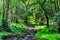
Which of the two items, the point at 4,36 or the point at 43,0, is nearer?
the point at 4,36

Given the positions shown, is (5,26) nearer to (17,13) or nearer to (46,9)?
(46,9)

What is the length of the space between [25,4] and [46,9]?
1286 centimetres

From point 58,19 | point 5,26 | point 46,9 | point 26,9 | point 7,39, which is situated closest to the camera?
point 7,39

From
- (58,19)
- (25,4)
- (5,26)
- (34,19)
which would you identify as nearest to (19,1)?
(25,4)

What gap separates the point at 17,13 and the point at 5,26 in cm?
1634

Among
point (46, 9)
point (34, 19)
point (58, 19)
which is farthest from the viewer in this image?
point (34, 19)

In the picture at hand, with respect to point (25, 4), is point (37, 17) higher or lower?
lower

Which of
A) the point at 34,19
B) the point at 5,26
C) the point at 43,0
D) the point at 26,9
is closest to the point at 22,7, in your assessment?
the point at 26,9

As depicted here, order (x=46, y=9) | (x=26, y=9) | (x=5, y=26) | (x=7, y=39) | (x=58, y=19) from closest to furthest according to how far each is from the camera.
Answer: (x=7, y=39)
(x=58, y=19)
(x=5, y=26)
(x=46, y=9)
(x=26, y=9)

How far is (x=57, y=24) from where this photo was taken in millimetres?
24859

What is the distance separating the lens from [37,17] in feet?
150

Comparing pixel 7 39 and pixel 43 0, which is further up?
pixel 43 0

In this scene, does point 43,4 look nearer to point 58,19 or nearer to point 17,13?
point 58,19

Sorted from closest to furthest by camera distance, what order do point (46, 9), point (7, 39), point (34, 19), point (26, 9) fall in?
1. point (7, 39)
2. point (46, 9)
3. point (26, 9)
4. point (34, 19)
